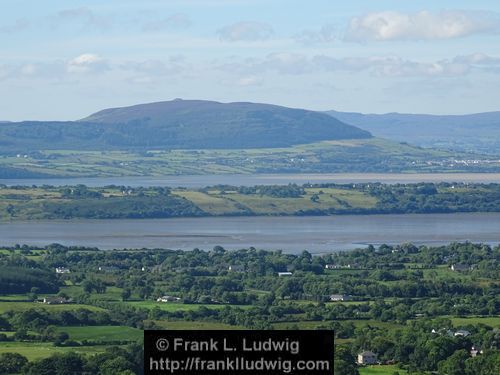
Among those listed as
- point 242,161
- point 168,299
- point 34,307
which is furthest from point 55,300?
point 242,161

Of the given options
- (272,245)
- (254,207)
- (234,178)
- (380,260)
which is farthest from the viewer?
(234,178)

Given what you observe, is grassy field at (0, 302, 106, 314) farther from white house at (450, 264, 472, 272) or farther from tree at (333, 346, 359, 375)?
white house at (450, 264, 472, 272)

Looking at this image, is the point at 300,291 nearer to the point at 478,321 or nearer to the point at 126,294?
the point at 126,294

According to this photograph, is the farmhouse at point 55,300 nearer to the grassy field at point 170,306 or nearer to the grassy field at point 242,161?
the grassy field at point 170,306

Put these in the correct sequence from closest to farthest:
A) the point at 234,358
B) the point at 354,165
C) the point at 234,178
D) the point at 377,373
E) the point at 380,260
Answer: the point at 234,358
the point at 377,373
the point at 380,260
the point at 234,178
the point at 354,165

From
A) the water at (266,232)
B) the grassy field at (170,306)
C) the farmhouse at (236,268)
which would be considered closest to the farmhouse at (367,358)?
the grassy field at (170,306)

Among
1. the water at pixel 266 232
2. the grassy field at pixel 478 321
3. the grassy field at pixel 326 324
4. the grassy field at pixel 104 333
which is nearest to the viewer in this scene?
the grassy field at pixel 104 333

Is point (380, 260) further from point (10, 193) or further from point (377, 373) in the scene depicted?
point (10, 193)

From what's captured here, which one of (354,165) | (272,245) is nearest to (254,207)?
(272,245)
